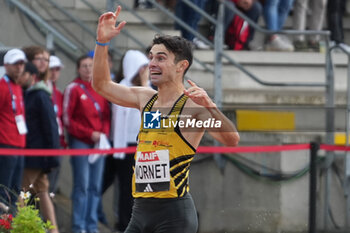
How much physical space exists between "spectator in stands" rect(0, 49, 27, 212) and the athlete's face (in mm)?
3290

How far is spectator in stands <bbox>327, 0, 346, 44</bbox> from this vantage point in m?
12.2

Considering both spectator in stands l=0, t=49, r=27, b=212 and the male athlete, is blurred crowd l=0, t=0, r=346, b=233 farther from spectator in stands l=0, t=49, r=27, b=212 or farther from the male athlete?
the male athlete

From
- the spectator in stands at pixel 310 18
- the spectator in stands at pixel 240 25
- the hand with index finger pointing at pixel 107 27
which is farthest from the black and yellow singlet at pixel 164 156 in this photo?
the spectator in stands at pixel 310 18

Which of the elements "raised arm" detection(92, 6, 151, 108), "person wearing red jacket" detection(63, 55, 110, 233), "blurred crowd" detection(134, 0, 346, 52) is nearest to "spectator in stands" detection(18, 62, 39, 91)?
"person wearing red jacket" detection(63, 55, 110, 233)

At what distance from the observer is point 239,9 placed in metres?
11.5

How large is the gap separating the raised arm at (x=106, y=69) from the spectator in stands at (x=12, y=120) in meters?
2.94

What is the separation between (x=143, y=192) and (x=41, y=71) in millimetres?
3808

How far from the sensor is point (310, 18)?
1222cm

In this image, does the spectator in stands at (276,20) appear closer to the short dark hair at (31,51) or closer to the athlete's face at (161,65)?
the short dark hair at (31,51)

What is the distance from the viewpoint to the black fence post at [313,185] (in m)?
9.01

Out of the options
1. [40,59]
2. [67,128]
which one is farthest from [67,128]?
[40,59]

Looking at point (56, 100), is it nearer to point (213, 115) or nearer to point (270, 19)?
point (270, 19)

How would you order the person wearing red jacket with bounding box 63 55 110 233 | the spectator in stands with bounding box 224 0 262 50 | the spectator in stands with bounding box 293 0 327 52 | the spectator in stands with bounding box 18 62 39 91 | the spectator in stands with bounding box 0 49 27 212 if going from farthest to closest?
1. the spectator in stands with bounding box 293 0 327 52
2. the spectator in stands with bounding box 224 0 262 50
3. the person wearing red jacket with bounding box 63 55 110 233
4. the spectator in stands with bounding box 18 62 39 91
5. the spectator in stands with bounding box 0 49 27 212

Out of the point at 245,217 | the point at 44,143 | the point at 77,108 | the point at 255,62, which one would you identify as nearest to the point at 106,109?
the point at 77,108
